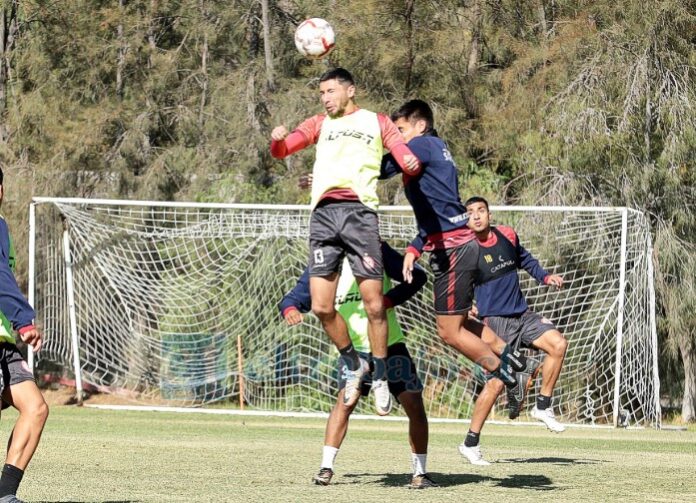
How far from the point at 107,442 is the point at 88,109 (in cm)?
1268

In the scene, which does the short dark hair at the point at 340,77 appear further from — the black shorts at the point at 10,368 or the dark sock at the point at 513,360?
the black shorts at the point at 10,368

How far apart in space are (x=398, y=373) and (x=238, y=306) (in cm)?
1265

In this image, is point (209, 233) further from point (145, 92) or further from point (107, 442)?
point (107, 442)

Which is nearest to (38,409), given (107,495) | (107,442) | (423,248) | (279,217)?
(107,495)

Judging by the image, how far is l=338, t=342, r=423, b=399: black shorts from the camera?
9.19 m

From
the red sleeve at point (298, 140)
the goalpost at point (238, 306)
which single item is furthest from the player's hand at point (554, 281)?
the goalpost at point (238, 306)

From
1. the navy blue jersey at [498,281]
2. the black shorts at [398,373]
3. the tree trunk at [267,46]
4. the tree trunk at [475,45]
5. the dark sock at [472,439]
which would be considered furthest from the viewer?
the tree trunk at [267,46]

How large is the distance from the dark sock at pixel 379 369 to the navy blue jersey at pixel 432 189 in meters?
1.04

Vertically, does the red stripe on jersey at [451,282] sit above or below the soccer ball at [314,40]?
below

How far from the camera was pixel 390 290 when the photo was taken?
9.57 metres

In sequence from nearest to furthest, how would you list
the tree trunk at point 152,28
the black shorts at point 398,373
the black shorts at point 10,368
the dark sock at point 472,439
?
1. the black shorts at point 10,368
2. the black shorts at point 398,373
3. the dark sock at point 472,439
4. the tree trunk at point 152,28

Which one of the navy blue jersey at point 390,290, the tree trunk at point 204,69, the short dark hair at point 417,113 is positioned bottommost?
the navy blue jersey at point 390,290

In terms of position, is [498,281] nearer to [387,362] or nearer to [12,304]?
[387,362]

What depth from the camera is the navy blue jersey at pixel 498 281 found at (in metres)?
12.0
